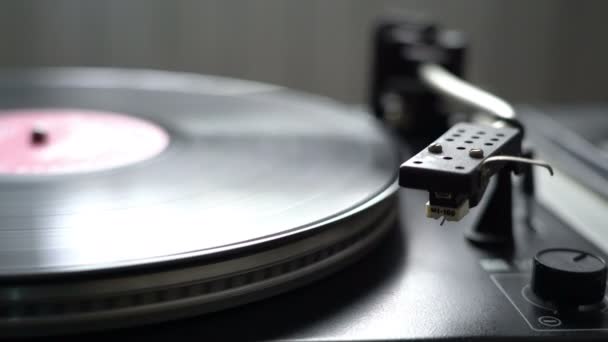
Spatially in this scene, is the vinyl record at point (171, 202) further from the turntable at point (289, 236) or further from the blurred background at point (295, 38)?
the blurred background at point (295, 38)

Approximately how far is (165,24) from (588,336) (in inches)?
62.4

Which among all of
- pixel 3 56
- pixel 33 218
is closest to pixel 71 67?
pixel 3 56

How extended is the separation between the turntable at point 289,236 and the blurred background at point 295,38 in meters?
0.99

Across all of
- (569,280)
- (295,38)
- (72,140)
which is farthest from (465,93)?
(295,38)

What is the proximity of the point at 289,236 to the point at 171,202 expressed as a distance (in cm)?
14

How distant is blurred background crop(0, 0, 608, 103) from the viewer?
2.02 m

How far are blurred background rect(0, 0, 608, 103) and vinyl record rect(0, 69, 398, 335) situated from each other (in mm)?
837

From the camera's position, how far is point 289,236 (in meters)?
0.66

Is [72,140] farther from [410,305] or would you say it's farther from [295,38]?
[295,38]

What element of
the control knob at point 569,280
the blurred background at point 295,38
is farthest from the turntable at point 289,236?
the blurred background at point 295,38

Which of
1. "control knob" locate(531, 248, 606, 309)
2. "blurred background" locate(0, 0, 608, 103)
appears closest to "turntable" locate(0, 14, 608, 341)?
"control knob" locate(531, 248, 606, 309)

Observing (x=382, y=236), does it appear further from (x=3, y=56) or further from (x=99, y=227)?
(x=3, y=56)

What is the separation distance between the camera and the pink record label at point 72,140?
3.12ft

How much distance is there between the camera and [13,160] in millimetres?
974
